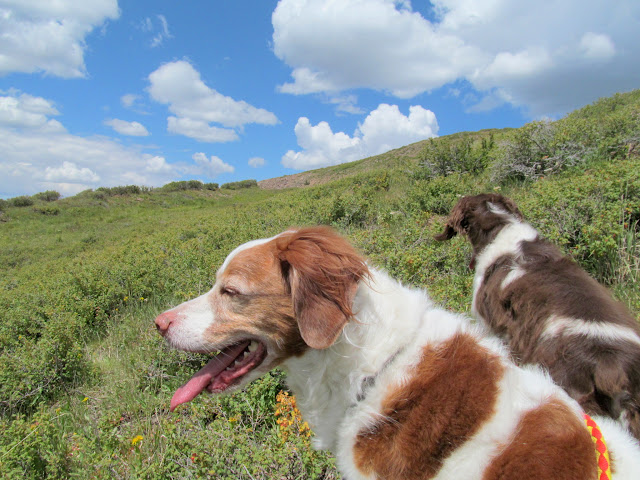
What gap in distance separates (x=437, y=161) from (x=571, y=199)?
583 centimetres

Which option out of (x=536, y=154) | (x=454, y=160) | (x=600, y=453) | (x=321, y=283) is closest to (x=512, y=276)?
(x=600, y=453)

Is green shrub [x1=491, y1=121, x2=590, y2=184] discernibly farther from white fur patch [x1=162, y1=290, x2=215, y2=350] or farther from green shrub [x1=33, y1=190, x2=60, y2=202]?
green shrub [x1=33, y1=190, x2=60, y2=202]

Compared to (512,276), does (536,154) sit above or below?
above

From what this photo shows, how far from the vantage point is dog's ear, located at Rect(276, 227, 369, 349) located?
5.49 feet

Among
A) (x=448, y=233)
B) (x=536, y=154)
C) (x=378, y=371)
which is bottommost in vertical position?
(x=378, y=371)

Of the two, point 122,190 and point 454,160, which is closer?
point 454,160

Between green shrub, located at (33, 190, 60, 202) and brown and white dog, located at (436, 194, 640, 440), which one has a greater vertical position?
green shrub, located at (33, 190, 60, 202)

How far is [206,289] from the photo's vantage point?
497 centimetres

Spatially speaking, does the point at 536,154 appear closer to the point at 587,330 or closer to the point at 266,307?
the point at 587,330

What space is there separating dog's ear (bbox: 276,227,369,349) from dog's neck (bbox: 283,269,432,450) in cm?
9

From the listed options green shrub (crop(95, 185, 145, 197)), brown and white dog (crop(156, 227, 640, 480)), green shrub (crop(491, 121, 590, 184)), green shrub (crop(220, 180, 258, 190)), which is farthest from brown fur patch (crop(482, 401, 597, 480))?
green shrub (crop(220, 180, 258, 190))

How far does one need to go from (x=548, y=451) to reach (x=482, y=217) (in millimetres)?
3155

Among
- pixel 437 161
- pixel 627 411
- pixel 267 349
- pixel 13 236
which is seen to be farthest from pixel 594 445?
pixel 13 236

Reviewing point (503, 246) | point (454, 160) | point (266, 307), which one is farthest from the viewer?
point (454, 160)
